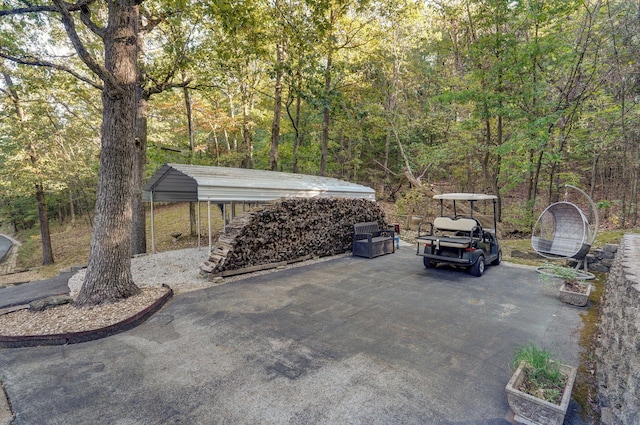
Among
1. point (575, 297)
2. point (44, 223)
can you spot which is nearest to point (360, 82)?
point (575, 297)

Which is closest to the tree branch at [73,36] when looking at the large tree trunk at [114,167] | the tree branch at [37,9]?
the tree branch at [37,9]

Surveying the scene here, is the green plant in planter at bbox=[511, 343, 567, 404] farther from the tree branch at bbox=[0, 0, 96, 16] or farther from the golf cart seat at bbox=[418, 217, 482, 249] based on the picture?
the tree branch at bbox=[0, 0, 96, 16]

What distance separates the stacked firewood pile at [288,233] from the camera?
20.0 ft

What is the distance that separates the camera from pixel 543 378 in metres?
2.14

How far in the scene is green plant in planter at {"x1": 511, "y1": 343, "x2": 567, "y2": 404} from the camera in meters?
2.03

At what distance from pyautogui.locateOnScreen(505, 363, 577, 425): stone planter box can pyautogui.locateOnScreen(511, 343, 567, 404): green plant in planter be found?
0.15 ft

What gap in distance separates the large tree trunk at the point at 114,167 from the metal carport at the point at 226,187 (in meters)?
1.51

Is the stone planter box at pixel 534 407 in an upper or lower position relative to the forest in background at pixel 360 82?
lower

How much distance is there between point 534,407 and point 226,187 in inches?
225

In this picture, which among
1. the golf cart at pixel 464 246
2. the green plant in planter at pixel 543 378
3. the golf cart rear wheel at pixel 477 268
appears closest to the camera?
the green plant in planter at pixel 543 378

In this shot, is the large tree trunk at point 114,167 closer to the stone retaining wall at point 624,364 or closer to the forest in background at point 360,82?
the forest in background at point 360,82

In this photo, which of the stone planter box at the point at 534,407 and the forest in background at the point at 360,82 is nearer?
the stone planter box at the point at 534,407

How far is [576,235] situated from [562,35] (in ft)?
19.6

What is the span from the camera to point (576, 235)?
670 cm
